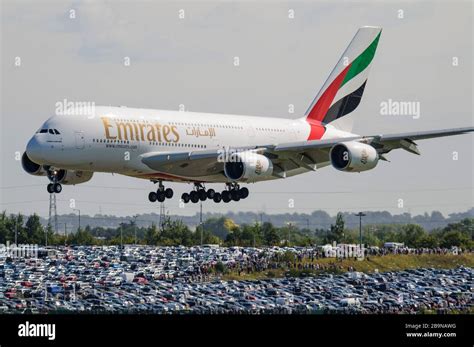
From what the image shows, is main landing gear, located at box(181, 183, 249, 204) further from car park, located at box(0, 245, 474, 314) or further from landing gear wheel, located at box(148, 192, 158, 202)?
car park, located at box(0, 245, 474, 314)

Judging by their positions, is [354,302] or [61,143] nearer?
[61,143]

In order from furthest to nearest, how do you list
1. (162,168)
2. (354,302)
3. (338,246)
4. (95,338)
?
1. (338,246)
2. (354,302)
3. (162,168)
4. (95,338)

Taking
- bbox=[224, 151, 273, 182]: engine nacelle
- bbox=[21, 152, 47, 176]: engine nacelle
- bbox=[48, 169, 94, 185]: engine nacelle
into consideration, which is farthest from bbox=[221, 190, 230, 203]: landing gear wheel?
bbox=[21, 152, 47, 176]: engine nacelle

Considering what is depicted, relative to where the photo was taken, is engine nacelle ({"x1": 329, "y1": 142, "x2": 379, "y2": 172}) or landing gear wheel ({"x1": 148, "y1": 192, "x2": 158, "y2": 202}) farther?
landing gear wheel ({"x1": 148, "y1": 192, "x2": 158, "y2": 202})

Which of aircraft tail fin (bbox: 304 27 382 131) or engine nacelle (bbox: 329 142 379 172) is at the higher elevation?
aircraft tail fin (bbox: 304 27 382 131)

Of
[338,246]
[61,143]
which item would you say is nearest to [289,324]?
[61,143]

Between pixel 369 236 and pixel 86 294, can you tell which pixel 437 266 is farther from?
pixel 86 294

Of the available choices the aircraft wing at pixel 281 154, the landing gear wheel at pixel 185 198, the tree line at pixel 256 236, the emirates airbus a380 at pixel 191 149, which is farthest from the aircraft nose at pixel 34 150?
the tree line at pixel 256 236
